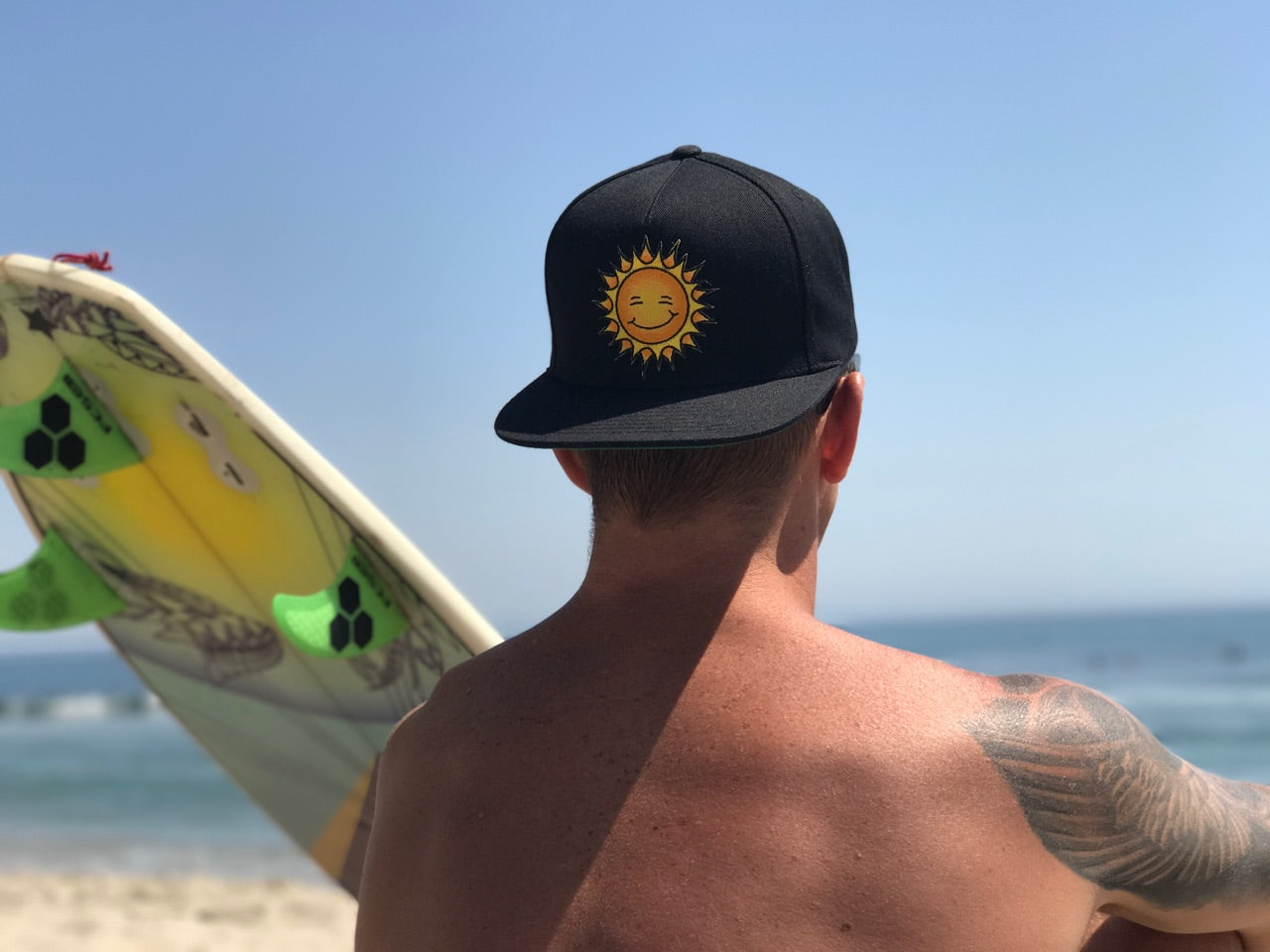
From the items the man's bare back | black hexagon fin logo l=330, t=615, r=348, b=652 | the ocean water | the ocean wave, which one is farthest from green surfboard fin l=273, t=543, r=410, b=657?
the ocean wave

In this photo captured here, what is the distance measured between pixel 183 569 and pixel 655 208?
258cm

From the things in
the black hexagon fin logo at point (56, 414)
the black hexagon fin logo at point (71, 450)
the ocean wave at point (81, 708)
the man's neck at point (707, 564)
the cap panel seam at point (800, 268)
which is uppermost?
the cap panel seam at point (800, 268)

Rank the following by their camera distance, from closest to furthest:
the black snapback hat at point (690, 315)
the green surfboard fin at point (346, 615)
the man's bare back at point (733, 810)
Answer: the man's bare back at point (733, 810)
the black snapback hat at point (690, 315)
the green surfboard fin at point (346, 615)

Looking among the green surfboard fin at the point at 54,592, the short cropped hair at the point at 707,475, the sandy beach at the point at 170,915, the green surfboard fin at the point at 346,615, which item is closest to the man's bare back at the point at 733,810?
the short cropped hair at the point at 707,475

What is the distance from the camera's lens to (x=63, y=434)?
3133mm

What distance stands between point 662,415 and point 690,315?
4.6 inches

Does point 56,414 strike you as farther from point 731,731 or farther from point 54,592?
point 731,731

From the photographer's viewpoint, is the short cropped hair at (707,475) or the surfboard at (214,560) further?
the surfboard at (214,560)

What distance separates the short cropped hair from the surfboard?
1569 millimetres

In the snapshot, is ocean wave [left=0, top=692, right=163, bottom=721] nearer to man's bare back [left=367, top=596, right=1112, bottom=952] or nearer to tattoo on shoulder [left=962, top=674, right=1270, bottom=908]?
man's bare back [left=367, top=596, right=1112, bottom=952]

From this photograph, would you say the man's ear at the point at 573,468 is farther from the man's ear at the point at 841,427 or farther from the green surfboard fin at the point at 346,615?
the green surfboard fin at the point at 346,615

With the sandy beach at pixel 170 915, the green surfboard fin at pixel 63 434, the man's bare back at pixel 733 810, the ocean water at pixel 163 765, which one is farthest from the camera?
the ocean water at pixel 163 765

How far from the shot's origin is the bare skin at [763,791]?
1.17m

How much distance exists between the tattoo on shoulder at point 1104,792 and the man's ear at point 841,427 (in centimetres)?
31
